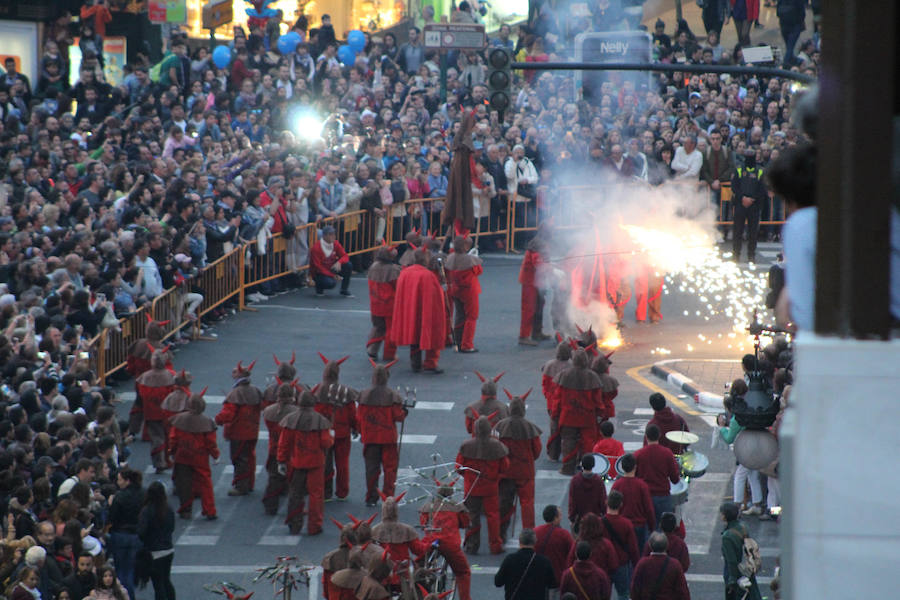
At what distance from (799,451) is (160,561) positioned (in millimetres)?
9013

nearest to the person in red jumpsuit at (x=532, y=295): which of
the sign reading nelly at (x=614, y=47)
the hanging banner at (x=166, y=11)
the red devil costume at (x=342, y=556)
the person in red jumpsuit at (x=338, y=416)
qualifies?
the person in red jumpsuit at (x=338, y=416)

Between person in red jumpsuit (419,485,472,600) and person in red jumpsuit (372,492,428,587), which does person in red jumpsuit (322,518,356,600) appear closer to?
person in red jumpsuit (372,492,428,587)

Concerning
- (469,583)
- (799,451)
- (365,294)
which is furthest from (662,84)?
(799,451)

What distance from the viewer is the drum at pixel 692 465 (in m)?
13.9

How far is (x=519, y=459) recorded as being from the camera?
13930 mm

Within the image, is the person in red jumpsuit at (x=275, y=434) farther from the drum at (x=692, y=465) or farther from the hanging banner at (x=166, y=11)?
the hanging banner at (x=166, y=11)

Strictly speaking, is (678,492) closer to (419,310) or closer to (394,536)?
(394,536)

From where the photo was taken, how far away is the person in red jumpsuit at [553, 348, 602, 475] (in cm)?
1538

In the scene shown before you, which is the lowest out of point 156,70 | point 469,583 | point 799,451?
point 469,583

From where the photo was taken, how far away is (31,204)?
1819 cm

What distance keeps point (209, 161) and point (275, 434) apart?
30.2 feet

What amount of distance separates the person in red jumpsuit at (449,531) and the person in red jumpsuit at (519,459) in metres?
1.70

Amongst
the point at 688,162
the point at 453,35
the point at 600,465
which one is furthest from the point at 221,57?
the point at 600,465

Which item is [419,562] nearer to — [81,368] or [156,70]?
[81,368]
